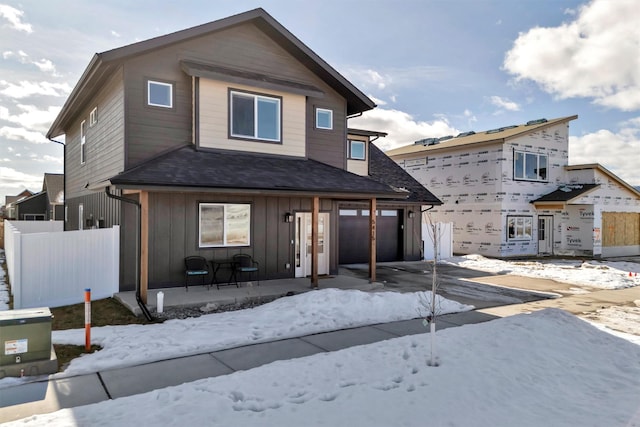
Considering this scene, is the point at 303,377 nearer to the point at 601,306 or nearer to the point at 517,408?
the point at 517,408

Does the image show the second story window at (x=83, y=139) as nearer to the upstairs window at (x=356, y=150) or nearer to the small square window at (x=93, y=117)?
the small square window at (x=93, y=117)

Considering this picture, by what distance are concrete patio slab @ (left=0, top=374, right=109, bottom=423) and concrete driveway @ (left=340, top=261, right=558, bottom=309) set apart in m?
8.64

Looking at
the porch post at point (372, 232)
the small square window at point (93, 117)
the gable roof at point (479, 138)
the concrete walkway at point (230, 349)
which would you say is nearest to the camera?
the concrete walkway at point (230, 349)

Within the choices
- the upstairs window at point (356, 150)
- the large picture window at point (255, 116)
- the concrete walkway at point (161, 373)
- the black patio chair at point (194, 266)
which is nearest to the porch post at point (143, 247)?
the black patio chair at point (194, 266)

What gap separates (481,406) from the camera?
4773 millimetres

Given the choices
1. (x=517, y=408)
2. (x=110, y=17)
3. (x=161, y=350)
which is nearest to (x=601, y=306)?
(x=517, y=408)

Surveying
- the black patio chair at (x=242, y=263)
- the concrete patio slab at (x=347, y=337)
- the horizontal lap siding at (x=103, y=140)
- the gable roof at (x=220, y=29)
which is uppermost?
the gable roof at (x=220, y=29)

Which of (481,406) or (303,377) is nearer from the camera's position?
(481,406)

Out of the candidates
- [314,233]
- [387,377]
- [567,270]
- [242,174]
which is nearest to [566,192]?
[567,270]

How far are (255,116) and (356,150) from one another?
23.9 ft

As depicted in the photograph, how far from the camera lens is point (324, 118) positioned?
45.9 ft

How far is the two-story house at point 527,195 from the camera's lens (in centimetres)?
2234

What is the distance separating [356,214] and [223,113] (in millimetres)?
8763

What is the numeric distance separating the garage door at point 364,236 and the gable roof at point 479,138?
7.51 metres
